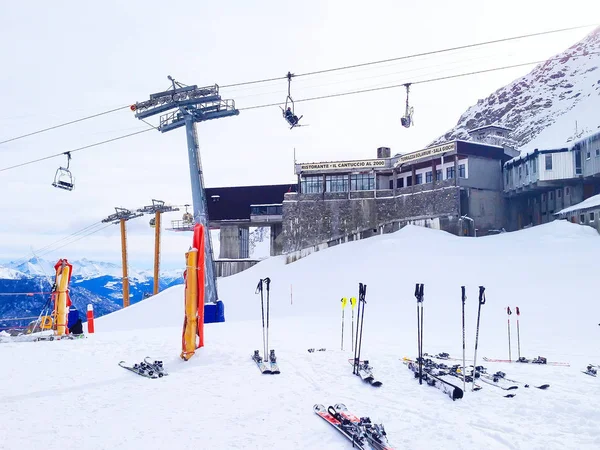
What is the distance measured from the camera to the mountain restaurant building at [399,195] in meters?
42.7

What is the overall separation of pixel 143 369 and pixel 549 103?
391 ft

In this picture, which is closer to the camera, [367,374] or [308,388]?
[308,388]

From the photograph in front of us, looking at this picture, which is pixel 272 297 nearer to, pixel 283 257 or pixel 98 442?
pixel 283 257

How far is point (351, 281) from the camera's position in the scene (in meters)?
33.3

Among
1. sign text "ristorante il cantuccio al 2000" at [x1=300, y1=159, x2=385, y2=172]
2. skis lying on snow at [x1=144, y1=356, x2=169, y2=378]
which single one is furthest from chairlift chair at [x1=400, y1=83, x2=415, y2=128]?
sign text "ristorante il cantuccio al 2000" at [x1=300, y1=159, x2=385, y2=172]

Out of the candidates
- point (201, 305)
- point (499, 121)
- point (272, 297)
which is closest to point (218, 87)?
point (201, 305)

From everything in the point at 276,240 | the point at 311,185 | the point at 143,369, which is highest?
the point at 311,185

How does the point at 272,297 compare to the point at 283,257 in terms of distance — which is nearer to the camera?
the point at 272,297

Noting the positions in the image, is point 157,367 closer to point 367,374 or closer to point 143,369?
point 143,369

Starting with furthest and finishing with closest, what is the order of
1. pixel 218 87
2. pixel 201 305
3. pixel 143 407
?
pixel 218 87 → pixel 201 305 → pixel 143 407

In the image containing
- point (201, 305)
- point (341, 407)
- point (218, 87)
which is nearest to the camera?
point (341, 407)

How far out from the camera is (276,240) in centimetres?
5578

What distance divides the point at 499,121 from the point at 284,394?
120 m

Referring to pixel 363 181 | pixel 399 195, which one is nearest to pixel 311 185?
pixel 363 181
